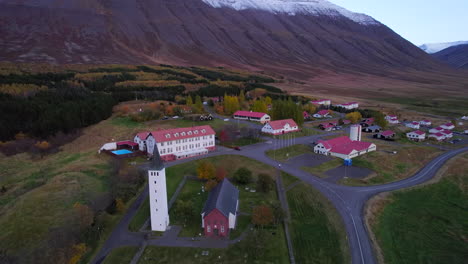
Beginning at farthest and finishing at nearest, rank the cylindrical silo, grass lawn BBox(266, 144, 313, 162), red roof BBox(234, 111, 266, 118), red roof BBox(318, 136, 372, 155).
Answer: red roof BBox(234, 111, 266, 118), the cylindrical silo, red roof BBox(318, 136, 372, 155), grass lawn BBox(266, 144, 313, 162)

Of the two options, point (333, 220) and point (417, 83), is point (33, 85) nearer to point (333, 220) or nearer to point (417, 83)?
point (333, 220)

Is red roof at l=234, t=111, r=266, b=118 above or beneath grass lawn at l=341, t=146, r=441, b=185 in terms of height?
above

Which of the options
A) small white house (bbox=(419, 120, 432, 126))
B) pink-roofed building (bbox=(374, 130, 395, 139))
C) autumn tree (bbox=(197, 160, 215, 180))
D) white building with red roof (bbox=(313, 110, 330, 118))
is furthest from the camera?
white building with red roof (bbox=(313, 110, 330, 118))

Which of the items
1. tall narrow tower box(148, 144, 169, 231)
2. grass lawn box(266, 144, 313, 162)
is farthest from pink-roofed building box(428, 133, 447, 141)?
tall narrow tower box(148, 144, 169, 231)

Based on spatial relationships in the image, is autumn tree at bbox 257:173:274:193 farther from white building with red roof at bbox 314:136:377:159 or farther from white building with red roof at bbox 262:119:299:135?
white building with red roof at bbox 262:119:299:135

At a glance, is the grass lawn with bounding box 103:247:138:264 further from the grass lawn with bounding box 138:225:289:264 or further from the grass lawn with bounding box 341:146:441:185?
the grass lawn with bounding box 341:146:441:185

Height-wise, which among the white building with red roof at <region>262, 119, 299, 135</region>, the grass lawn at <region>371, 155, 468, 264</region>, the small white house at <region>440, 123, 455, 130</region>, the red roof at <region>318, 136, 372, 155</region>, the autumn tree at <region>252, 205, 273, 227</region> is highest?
the white building with red roof at <region>262, 119, 299, 135</region>

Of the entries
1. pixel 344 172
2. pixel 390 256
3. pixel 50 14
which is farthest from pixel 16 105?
pixel 50 14

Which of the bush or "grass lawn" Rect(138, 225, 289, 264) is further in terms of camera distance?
the bush
